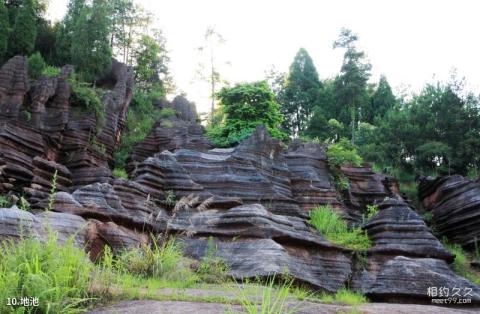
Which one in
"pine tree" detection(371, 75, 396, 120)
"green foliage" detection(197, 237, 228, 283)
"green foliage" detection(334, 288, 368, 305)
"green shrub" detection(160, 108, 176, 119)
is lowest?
"green foliage" detection(334, 288, 368, 305)

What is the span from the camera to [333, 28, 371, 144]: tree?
36406mm

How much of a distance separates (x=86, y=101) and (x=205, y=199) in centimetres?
1003

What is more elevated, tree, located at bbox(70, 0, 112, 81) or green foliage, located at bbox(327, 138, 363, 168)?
tree, located at bbox(70, 0, 112, 81)

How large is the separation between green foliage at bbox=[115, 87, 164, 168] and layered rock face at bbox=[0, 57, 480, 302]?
1254mm

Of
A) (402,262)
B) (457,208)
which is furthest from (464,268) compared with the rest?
(402,262)

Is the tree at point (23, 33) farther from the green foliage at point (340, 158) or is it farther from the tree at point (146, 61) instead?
the green foliage at point (340, 158)

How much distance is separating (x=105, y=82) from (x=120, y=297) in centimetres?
2653

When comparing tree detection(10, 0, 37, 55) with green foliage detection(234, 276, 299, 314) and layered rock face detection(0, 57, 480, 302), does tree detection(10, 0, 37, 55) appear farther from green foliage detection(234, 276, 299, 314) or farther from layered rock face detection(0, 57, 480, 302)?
green foliage detection(234, 276, 299, 314)

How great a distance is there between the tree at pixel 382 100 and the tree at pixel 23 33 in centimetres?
2789

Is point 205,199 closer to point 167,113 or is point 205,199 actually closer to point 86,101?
point 86,101

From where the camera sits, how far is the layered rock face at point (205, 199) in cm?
1017

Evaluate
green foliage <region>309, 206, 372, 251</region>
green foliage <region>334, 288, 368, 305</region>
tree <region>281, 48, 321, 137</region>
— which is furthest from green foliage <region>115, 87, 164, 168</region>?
green foliage <region>334, 288, 368, 305</region>

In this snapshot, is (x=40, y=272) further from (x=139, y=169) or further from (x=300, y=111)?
(x=300, y=111)

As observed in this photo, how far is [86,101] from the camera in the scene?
70.8 feet
